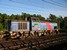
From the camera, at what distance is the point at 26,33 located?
2730cm

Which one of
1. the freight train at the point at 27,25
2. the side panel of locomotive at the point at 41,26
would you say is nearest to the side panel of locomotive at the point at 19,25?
the freight train at the point at 27,25

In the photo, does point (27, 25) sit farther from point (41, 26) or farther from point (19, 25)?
point (41, 26)

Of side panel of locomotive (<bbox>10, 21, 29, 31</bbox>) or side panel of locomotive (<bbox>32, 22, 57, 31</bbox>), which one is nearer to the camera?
side panel of locomotive (<bbox>10, 21, 29, 31</bbox>)

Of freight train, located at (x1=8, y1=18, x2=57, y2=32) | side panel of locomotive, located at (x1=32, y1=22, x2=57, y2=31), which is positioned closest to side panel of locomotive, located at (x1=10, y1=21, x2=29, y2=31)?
freight train, located at (x1=8, y1=18, x2=57, y2=32)

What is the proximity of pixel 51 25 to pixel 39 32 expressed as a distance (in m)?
7.47

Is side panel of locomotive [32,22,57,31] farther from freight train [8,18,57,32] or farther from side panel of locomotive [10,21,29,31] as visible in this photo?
side panel of locomotive [10,21,29,31]

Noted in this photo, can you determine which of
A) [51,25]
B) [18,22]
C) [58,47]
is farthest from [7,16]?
[58,47]

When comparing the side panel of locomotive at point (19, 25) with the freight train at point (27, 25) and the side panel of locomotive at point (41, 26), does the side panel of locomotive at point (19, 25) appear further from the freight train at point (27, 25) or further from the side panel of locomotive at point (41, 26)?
the side panel of locomotive at point (41, 26)

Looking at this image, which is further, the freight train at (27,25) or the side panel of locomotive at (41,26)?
the side panel of locomotive at (41,26)

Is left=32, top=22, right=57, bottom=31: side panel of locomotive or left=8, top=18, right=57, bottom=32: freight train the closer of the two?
left=8, top=18, right=57, bottom=32: freight train

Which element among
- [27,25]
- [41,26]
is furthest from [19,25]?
[41,26]

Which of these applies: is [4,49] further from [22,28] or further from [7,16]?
[7,16]

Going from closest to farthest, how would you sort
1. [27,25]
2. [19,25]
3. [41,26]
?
[19,25], [27,25], [41,26]

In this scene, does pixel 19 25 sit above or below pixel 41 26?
A: above
